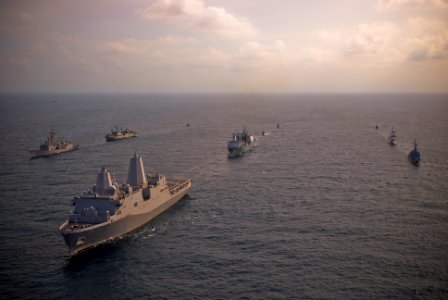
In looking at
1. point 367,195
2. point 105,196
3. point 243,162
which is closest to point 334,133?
point 243,162

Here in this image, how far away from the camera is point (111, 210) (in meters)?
62.0

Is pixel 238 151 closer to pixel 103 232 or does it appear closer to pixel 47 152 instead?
pixel 47 152

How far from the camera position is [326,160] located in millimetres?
114000

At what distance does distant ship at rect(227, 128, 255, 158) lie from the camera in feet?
409

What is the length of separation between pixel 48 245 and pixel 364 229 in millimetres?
49228

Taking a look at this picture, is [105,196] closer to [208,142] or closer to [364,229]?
[364,229]

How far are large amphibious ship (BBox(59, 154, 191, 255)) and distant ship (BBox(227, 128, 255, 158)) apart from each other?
5159cm

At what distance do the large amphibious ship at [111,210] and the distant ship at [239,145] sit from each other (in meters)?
51.6

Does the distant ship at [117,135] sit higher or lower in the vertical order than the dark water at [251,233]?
higher

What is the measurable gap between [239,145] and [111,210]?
2728 inches

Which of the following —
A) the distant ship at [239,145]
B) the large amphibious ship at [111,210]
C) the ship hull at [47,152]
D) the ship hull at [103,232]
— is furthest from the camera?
the distant ship at [239,145]

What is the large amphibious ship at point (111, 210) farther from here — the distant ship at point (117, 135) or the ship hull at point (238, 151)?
the distant ship at point (117, 135)

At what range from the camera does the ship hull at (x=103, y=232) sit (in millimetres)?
55034

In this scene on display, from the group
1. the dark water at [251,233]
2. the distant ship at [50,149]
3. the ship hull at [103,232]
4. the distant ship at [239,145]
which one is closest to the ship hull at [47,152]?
the distant ship at [50,149]
